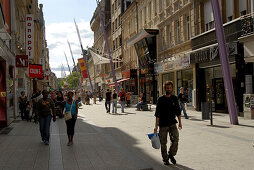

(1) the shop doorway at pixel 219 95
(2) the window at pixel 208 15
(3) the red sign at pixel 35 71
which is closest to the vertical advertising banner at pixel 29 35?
(3) the red sign at pixel 35 71

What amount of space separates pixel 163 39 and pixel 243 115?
13.4m

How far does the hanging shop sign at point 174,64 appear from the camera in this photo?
2166 centimetres

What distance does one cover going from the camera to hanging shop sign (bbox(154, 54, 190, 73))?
21.7 meters

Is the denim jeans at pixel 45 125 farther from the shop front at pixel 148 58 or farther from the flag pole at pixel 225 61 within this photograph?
the shop front at pixel 148 58

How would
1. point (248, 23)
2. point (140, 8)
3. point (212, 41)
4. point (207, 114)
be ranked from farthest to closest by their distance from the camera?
1. point (140, 8)
2. point (212, 41)
3. point (248, 23)
4. point (207, 114)

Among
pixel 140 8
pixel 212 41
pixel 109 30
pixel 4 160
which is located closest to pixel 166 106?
pixel 4 160

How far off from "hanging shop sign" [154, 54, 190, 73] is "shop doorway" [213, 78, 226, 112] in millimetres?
3212

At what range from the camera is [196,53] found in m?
19.9

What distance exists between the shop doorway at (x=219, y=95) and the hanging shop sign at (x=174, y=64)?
10.5ft

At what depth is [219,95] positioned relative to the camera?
18484mm

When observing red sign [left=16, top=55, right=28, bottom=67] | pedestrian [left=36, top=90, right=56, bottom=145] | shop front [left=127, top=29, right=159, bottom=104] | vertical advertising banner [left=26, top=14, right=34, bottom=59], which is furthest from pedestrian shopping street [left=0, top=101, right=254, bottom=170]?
shop front [left=127, top=29, right=159, bottom=104]

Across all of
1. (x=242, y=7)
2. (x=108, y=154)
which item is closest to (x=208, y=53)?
(x=242, y=7)

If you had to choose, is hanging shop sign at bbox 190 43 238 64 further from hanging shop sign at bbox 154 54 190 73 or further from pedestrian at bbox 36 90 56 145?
pedestrian at bbox 36 90 56 145

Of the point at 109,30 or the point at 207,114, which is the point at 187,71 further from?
the point at 109,30
